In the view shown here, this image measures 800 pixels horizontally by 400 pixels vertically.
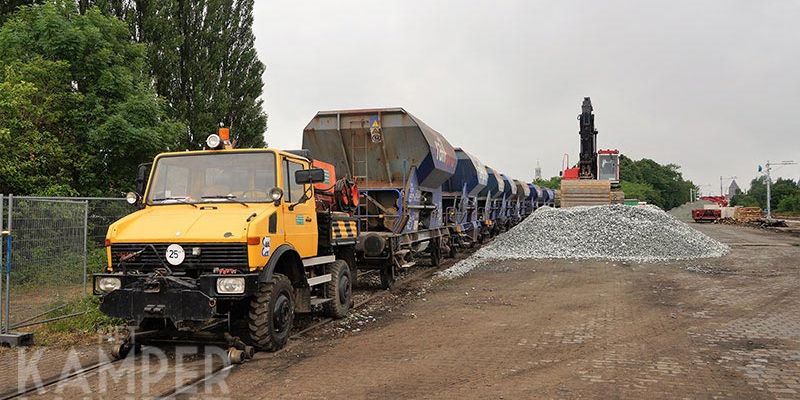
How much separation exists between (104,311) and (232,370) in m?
1.54

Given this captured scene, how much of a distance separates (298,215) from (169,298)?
79.5 inches

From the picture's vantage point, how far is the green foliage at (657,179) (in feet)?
337

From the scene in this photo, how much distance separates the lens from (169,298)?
5820 millimetres

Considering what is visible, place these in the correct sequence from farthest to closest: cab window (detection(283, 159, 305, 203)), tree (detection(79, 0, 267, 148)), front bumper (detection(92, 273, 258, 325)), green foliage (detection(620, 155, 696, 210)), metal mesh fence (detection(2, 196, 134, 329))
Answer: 1. green foliage (detection(620, 155, 696, 210))
2. tree (detection(79, 0, 267, 148))
3. metal mesh fence (detection(2, 196, 134, 329))
4. cab window (detection(283, 159, 305, 203))
5. front bumper (detection(92, 273, 258, 325))

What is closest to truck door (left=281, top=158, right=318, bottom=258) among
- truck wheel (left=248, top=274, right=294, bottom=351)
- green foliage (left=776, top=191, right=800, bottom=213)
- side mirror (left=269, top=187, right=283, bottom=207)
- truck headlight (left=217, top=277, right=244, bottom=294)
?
side mirror (left=269, top=187, right=283, bottom=207)

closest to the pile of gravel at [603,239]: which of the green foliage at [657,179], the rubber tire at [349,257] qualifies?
the rubber tire at [349,257]

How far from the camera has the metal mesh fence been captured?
7.55 m

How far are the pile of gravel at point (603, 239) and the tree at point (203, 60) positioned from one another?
1390cm

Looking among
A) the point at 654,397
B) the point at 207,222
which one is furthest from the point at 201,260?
the point at 654,397

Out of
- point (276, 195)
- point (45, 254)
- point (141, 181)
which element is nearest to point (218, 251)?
point (276, 195)

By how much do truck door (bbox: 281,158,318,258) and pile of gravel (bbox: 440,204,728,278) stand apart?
879 cm

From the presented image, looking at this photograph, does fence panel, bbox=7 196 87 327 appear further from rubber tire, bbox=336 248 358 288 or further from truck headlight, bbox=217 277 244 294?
rubber tire, bbox=336 248 358 288

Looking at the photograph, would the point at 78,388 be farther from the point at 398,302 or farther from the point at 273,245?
the point at 398,302

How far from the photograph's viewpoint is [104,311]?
5988 millimetres
